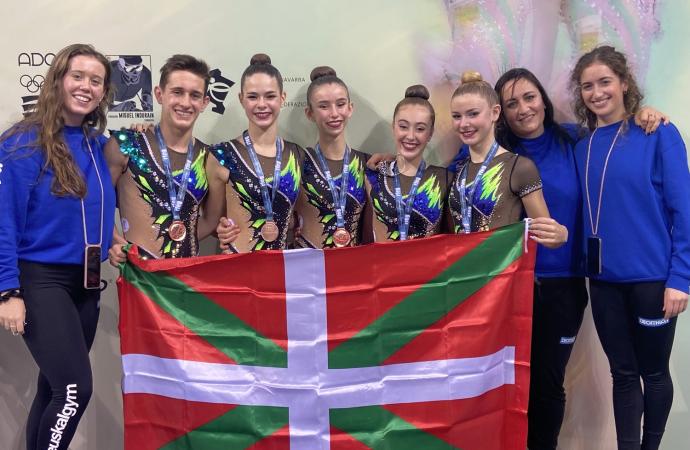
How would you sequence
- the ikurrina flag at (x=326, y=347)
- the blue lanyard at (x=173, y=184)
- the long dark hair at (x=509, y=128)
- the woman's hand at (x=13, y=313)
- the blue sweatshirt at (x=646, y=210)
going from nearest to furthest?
the woman's hand at (x=13, y=313)
the ikurrina flag at (x=326, y=347)
the blue sweatshirt at (x=646, y=210)
the blue lanyard at (x=173, y=184)
the long dark hair at (x=509, y=128)

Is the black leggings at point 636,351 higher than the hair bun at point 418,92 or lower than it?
lower

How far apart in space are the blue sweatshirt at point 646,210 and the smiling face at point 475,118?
1.51 feet

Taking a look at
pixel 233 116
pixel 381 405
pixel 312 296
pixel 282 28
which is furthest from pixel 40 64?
pixel 381 405

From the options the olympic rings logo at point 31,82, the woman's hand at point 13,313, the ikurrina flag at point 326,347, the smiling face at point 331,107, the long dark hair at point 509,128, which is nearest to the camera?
the woman's hand at point 13,313

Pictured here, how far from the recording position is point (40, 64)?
2.68 m

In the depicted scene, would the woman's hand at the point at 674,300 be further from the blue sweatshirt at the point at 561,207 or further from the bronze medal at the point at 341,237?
the bronze medal at the point at 341,237

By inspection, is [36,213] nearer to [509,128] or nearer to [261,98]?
[261,98]

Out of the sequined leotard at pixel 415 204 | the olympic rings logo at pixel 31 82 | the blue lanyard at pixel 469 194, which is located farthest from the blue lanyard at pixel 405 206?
the olympic rings logo at pixel 31 82

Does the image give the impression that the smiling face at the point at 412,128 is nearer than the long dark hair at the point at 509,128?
Yes

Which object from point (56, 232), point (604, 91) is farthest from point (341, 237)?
point (604, 91)

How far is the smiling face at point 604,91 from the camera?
226cm

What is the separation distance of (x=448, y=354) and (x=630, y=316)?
755mm

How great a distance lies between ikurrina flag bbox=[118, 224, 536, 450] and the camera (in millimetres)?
2057

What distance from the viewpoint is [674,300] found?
2.12m
